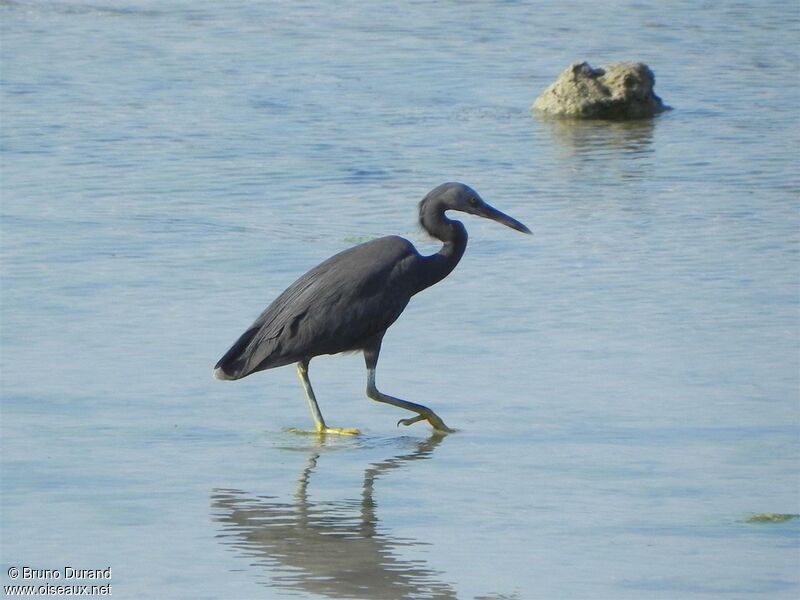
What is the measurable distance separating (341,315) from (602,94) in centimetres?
939

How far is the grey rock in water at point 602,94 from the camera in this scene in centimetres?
1672

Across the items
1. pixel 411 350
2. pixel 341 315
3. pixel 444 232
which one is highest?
pixel 444 232

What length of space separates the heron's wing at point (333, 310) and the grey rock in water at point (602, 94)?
8754 millimetres

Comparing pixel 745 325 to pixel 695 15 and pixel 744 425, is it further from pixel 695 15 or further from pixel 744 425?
pixel 695 15

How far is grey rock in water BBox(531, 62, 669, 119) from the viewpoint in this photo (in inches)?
658

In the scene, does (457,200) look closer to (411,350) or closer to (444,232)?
(444,232)

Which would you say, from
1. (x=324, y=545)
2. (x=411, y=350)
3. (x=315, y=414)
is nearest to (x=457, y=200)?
(x=411, y=350)

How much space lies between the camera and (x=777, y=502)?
656cm

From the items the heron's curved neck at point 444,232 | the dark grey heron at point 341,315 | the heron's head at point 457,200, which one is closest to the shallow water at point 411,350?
the dark grey heron at point 341,315

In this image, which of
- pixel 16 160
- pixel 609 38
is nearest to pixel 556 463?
pixel 16 160

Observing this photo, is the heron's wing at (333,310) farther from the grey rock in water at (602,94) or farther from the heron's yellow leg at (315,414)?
the grey rock in water at (602,94)

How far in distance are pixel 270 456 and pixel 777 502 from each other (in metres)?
2.15

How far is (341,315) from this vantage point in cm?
794

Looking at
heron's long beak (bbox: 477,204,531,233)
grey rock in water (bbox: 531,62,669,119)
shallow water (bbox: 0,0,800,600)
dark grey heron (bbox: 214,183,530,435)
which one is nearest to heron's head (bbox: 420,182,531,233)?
heron's long beak (bbox: 477,204,531,233)
